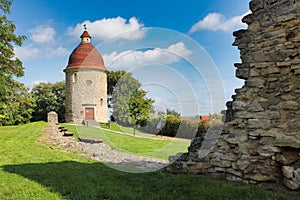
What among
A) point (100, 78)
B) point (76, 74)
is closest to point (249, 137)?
point (100, 78)

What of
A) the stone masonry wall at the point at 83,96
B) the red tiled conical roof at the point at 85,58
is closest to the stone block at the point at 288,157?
the red tiled conical roof at the point at 85,58

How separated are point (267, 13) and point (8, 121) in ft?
86.5

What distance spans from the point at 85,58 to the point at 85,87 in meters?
3.49

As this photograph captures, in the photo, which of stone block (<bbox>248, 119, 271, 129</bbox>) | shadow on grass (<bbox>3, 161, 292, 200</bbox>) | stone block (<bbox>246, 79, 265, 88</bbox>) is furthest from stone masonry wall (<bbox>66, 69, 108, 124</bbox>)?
stone block (<bbox>248, 119, 271, 129</bbox>)

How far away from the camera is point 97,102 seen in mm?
29203

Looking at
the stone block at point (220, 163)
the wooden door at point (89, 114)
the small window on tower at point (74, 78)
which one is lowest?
the stone block at point (220, 163)

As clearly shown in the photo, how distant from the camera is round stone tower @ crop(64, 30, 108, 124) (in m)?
28.6

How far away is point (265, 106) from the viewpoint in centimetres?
465

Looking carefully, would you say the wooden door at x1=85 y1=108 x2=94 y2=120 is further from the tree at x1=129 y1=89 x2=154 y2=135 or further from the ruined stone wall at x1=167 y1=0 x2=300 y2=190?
the ruined stone wall at x1=167 y1=0 x2=300 y2=190

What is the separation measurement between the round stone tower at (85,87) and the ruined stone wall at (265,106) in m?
24.3

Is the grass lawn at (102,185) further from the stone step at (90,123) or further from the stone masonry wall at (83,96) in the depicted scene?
the stone masonry wall at (83,96)

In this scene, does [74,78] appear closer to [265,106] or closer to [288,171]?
[265,106]

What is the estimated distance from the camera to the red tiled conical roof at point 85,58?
91.8 ft

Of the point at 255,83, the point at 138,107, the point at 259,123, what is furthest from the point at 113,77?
the point at 259,123
